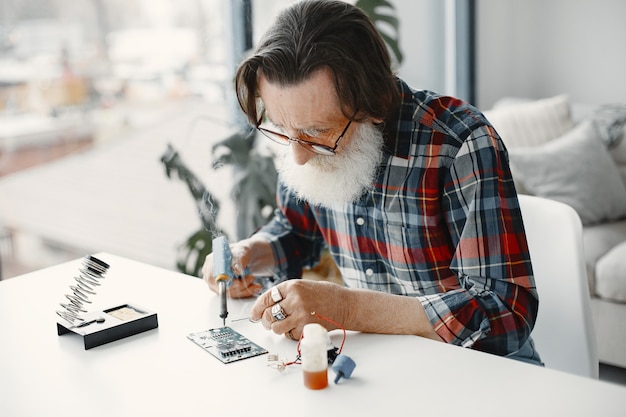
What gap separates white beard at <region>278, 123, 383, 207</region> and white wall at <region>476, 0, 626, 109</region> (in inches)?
118

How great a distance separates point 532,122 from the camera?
11.3 ft

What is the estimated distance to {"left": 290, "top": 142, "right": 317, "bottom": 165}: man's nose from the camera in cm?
150

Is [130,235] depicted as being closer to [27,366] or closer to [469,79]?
[27,366]

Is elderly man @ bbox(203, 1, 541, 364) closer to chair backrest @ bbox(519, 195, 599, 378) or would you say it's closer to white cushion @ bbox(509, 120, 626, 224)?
chair backrest @ bbox(519, 195, 599, 378)

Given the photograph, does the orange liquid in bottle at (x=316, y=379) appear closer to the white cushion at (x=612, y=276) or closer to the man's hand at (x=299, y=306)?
the man's hand at (x=299, y=306)

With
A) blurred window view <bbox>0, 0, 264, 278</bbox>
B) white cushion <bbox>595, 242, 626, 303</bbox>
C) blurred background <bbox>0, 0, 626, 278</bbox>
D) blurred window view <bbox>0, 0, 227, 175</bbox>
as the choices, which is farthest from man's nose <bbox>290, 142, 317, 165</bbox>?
white cushion <bbox>595, 242, 626, 303</bbox>

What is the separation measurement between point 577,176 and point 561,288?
5.54ft

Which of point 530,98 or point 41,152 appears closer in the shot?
point 41,152

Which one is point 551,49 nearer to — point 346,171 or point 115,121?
point 115,121

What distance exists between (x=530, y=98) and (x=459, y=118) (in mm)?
3216

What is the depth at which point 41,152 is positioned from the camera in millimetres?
2639

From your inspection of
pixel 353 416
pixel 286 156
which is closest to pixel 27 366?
pixel 353 416

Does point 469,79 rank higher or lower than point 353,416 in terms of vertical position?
higher

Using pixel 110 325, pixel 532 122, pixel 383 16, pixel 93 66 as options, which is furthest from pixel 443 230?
pixel 532 122
